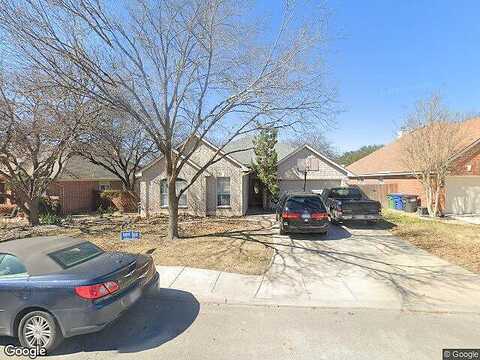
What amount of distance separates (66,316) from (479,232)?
564 inches

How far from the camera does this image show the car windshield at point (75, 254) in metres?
4.78

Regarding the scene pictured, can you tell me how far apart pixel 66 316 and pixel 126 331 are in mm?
989

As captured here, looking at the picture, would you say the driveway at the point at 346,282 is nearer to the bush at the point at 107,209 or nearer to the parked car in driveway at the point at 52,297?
the parked car in driveway at the point at 52,297

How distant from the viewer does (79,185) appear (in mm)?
24391

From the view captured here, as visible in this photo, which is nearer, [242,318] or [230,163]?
[242,318]

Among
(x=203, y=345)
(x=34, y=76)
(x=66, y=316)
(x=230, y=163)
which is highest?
(x=34, y=76)

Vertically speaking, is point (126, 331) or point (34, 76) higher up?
point (34, 76)

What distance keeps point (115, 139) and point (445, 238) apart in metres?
16.7

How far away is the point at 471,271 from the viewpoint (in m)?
7.77

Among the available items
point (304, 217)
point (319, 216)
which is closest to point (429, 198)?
point (319, 216)

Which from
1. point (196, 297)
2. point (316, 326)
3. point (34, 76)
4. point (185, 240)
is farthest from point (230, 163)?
point (316, 326)

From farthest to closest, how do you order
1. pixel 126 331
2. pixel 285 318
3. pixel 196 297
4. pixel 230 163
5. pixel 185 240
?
pixel 230 163 < pixel 185 240 < pixel 196 297 < pixel 285 318 < pixel 126 331

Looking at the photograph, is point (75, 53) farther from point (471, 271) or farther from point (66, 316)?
point (471, 271)

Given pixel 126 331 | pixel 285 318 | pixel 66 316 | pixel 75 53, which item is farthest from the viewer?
pixel 75 53
